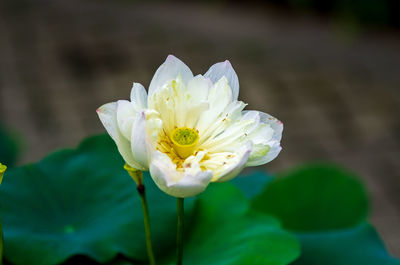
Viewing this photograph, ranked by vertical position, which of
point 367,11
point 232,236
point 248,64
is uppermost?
point 232,236

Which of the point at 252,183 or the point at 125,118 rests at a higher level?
the point at 125,118

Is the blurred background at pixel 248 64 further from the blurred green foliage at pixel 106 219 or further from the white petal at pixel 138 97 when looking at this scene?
the white petal at pixel 138 97

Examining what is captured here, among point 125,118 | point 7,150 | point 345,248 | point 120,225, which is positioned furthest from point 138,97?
point 7,150

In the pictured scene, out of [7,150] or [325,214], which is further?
[7,150]

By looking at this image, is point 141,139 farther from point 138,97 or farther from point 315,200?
point 315,200

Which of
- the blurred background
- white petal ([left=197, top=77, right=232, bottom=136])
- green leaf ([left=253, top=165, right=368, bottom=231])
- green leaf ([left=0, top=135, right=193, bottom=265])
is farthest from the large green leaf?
the blurred background

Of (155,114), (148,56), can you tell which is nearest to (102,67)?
(148,56)

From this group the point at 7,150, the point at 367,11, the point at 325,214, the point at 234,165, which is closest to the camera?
the point at 234,165
